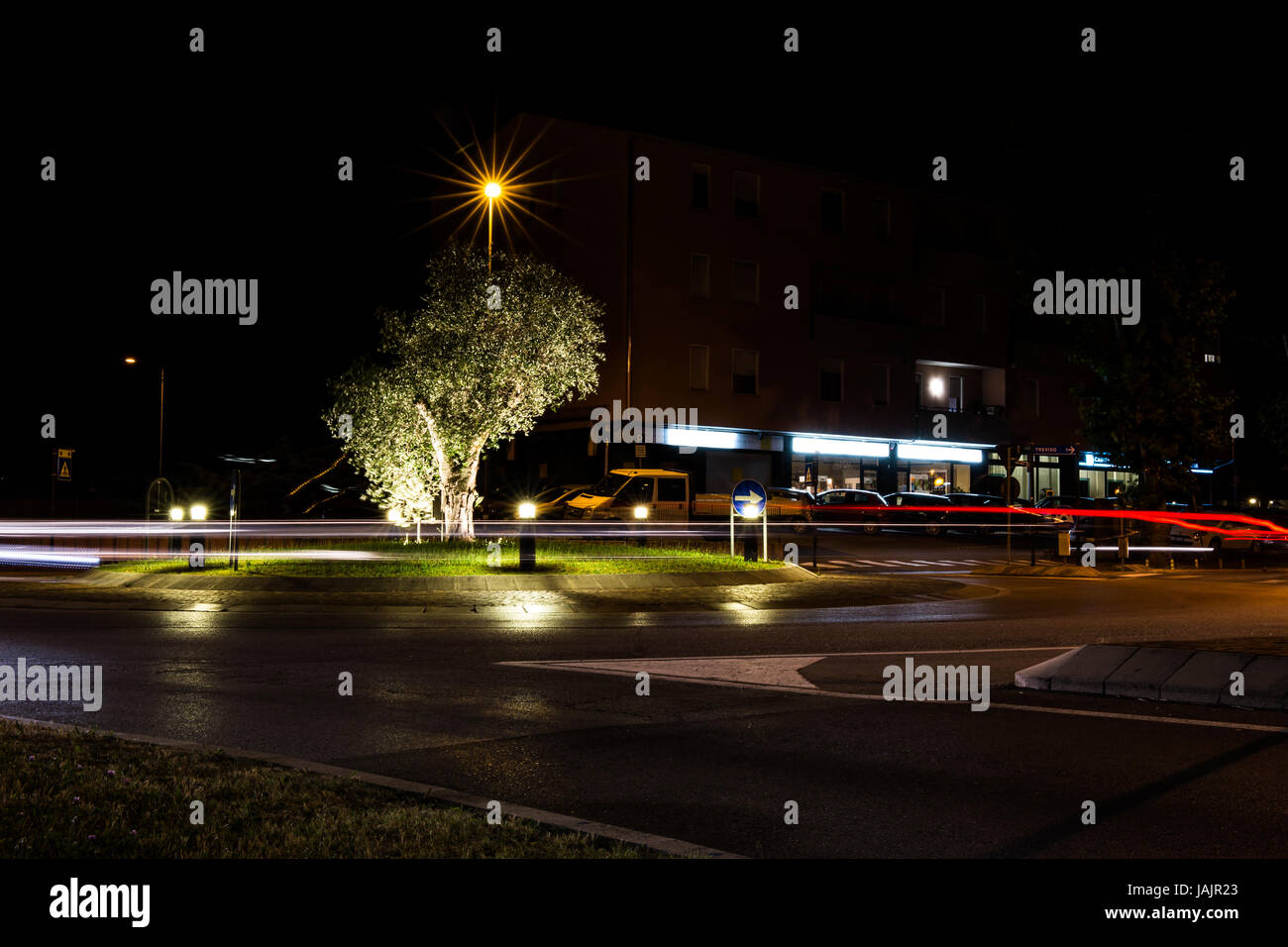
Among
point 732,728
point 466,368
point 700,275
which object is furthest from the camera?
point 700,275

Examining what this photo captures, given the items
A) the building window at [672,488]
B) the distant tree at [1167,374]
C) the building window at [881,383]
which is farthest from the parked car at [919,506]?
the building window at [672,488]

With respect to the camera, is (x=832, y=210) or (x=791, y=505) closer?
(x=791, y=505)

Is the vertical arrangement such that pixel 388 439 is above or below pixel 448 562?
above

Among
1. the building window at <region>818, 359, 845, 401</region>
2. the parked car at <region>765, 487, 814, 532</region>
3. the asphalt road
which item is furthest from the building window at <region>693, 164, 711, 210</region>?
the asphalt road

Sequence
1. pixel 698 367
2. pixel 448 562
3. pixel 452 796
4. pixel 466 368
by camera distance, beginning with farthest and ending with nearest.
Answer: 1. pixel 698 367
2. pixel 466 368
3. pixel 448 562
4. pixel 452 796

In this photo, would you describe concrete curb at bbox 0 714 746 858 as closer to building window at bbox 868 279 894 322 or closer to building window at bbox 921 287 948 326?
building window at bbox 868 279 894 322

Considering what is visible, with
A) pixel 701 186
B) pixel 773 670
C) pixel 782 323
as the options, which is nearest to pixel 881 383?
pixel 782 323

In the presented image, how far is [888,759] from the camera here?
758 centimetres

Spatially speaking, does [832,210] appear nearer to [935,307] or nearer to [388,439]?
[935,307]

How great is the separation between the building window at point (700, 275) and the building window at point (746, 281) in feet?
4.45

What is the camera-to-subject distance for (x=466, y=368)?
24.8 meters

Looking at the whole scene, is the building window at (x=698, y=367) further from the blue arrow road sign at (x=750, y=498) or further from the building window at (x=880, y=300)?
the blue arrow road sign at (x=750, y=498)

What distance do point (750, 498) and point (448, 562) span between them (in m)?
6.04
